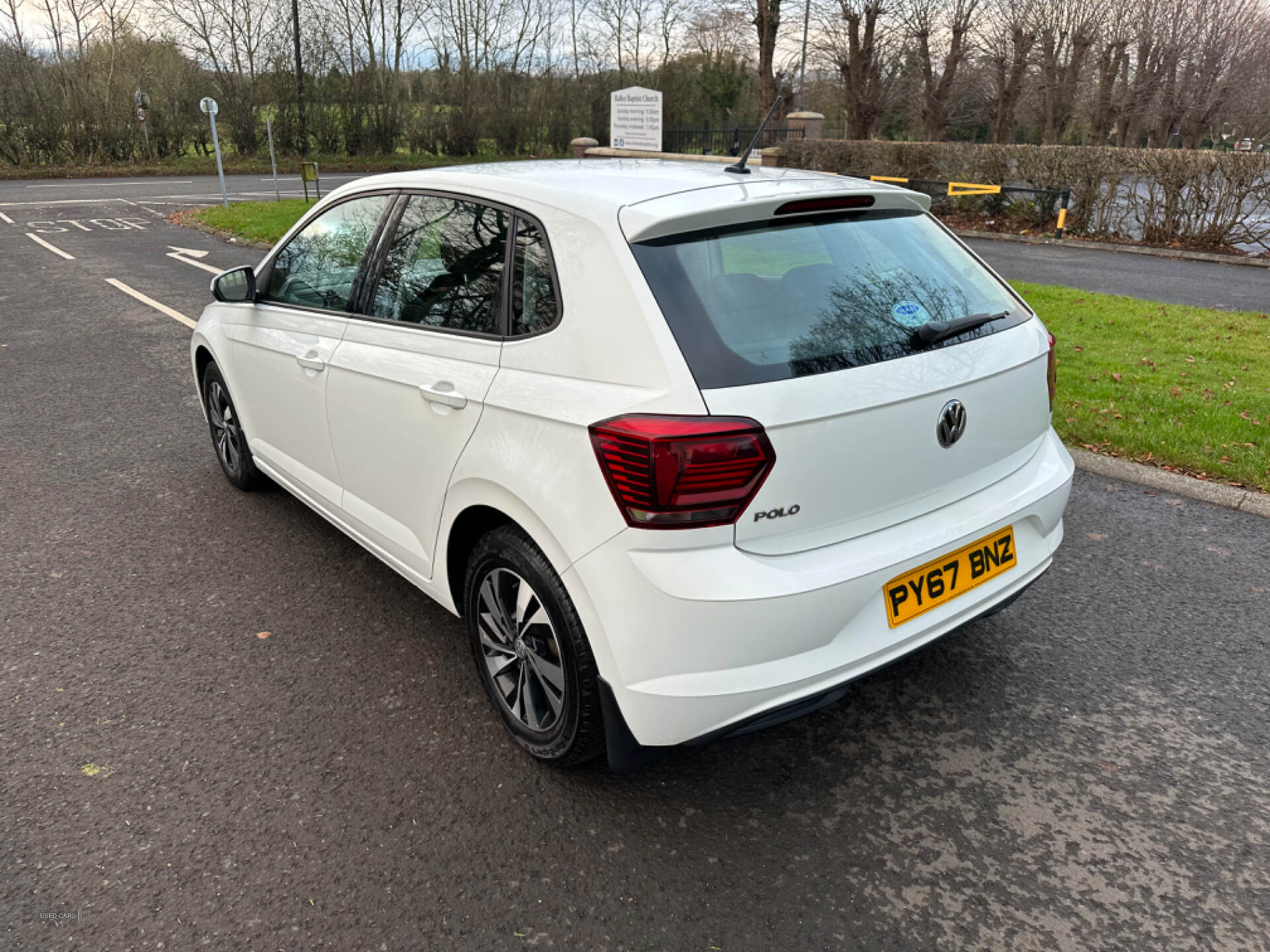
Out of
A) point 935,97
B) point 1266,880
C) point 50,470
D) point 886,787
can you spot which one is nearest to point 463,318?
point 886,787

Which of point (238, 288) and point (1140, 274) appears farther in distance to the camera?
point (1140, 274)

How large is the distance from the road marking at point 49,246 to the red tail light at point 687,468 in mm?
14706

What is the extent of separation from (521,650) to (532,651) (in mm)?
58

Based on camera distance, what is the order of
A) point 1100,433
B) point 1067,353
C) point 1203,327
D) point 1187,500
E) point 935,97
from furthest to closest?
point 935,97, point 1203,327, point 1067,353, point 1100,433, point 1187,500

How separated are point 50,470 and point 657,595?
4.55m

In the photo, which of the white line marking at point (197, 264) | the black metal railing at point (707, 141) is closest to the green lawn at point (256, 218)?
the white line marking at point (197, 264)

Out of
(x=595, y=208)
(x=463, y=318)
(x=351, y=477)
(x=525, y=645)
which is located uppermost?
(x=595, y=208)

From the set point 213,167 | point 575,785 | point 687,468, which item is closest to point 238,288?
point 575,785

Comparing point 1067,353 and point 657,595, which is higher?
point 657,595

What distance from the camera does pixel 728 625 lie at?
2.15 m

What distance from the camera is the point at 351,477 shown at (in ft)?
11.1

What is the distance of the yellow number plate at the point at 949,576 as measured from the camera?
2424 millimetres

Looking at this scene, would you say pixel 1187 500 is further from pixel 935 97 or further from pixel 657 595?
pixel 935 97

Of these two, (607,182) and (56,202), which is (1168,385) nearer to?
(607,182)
